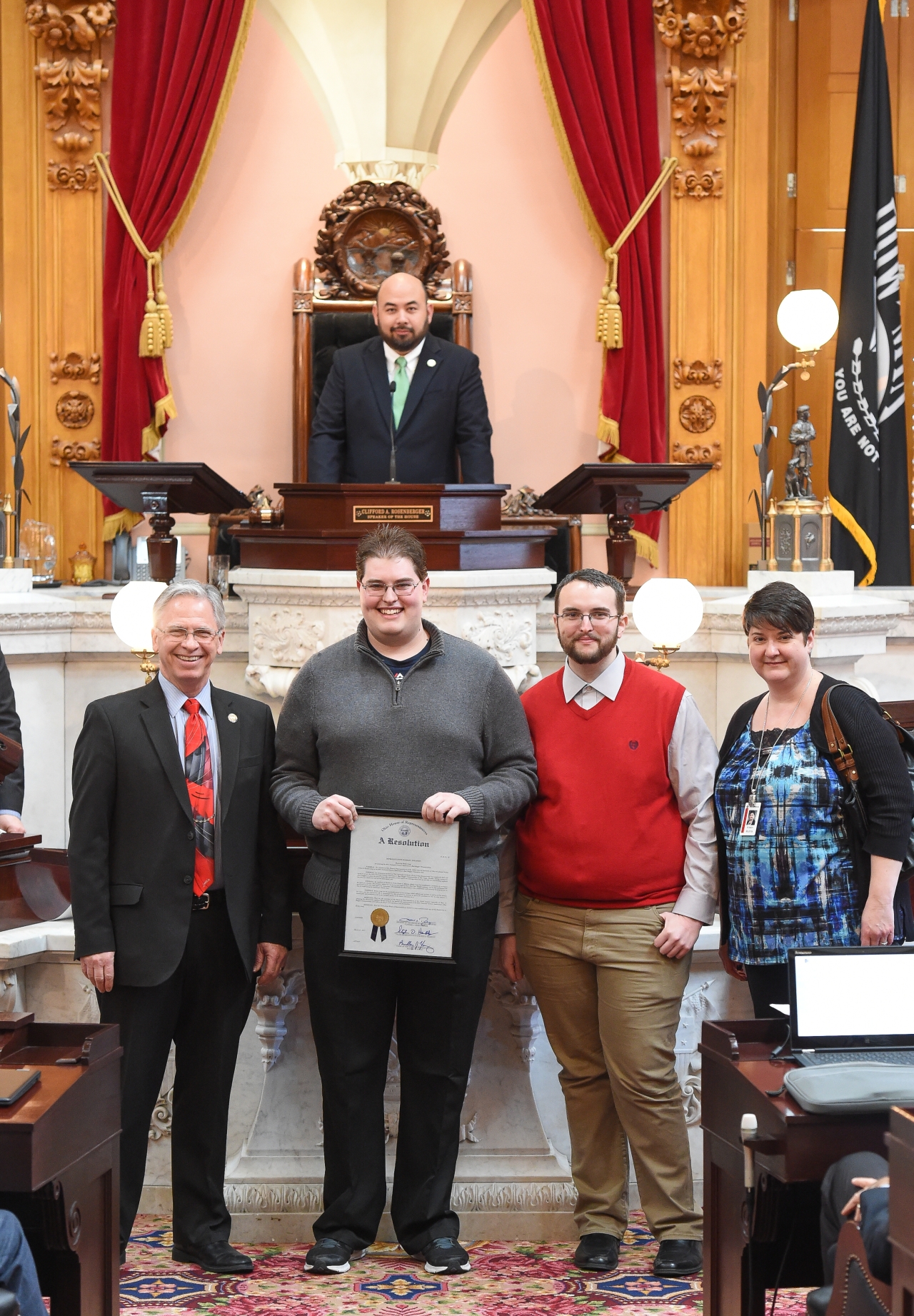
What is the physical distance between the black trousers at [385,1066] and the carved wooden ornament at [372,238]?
14.7ft

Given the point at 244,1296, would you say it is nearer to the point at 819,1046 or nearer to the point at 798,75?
the point at 819,1046

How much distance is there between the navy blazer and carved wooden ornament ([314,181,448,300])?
207 cm

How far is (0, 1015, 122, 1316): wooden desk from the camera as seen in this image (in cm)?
217

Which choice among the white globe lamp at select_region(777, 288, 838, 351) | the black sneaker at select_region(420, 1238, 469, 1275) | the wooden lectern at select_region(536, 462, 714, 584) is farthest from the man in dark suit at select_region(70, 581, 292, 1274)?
the white globe lamp at select_region(777, 288, 838, 351)

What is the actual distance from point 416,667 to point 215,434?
14.5ft

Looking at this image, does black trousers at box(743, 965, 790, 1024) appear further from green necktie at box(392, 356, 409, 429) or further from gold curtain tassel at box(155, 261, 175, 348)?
gold curtain tassel at box(155, 261, 175, 348)

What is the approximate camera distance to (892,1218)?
1.85 metres

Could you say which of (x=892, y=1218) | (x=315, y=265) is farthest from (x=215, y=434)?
(x=892, y=1218)

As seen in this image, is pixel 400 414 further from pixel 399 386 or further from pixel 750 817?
pixel 750 817

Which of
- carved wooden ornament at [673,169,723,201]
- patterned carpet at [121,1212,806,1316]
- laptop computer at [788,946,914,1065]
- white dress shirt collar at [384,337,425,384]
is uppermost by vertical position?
carved wooden ornament at [673,169,723,201]

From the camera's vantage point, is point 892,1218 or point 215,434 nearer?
point 892,1218

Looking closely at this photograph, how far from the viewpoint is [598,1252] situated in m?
3.12

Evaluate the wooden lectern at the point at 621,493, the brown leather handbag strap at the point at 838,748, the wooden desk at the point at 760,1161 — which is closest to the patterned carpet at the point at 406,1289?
the wooden desk at the point at 760,1161

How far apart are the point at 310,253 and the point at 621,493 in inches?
106
